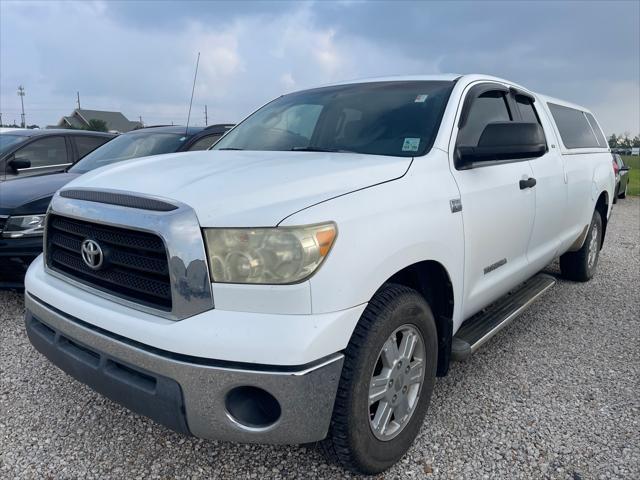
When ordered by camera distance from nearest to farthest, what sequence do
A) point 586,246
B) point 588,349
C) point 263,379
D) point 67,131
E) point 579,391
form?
point 263,379 < point 579,391 < point 588,349 < point 586,246 < point 67,131

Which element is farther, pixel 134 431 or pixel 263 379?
pixel 134 431

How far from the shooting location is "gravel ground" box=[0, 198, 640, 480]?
2.31 metres

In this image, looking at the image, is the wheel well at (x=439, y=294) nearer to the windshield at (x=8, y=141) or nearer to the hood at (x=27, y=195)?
the hood at (x=27, y=195)

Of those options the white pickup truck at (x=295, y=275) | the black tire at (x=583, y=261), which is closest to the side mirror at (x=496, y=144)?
the white pickup truck at (x=295, y=275)

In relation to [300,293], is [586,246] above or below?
below

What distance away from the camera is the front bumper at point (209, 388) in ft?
5.75

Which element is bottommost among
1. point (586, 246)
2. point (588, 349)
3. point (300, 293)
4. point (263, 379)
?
point (588, 349)

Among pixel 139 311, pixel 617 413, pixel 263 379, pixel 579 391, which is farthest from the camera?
pixel 579 391

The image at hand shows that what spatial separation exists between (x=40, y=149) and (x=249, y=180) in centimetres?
577

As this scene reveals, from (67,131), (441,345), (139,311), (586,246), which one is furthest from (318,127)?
(67,131)

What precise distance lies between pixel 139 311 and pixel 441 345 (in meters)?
1.49

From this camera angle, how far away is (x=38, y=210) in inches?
153

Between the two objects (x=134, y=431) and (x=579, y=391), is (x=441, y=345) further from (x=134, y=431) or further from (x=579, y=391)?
(x=134, y=431)

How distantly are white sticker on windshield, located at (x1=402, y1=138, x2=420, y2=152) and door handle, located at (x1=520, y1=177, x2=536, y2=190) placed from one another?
0.94 metres
